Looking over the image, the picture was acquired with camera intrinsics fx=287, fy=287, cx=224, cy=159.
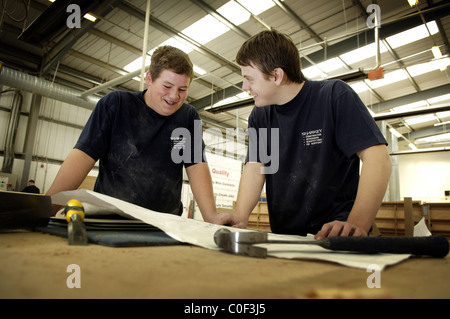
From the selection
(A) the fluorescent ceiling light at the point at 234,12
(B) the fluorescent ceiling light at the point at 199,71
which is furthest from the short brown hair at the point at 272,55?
(B) the fluorescent ceiling light at the point at 199,71

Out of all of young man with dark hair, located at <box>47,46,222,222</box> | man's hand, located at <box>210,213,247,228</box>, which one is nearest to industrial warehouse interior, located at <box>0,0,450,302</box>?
man's hand, located at <box>210,213,247,228</box>

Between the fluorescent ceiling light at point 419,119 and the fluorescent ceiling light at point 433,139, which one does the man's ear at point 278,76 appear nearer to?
the fluorescent ceiling light at point 419,119

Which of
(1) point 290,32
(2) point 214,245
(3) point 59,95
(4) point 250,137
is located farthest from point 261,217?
(2) point 214,245

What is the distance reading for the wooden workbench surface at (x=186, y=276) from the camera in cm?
30

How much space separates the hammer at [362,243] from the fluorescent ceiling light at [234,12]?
5314mm

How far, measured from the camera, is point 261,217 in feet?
23.6

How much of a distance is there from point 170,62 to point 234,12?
460cm

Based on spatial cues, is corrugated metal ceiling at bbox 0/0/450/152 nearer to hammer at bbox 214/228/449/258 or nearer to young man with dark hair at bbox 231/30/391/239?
young man with dark hair at bbox 231/30/391/239

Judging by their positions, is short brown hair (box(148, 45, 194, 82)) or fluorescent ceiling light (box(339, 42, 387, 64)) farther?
fluorescent ceiling light (box(339, 42, 387, 64))

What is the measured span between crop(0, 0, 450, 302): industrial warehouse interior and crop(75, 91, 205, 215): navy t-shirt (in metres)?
0.53

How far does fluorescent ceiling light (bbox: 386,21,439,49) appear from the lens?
5.75 metres

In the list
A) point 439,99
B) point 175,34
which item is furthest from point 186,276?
point 439,99

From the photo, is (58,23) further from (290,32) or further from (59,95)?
(290,32)

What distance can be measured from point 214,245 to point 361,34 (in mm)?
6333
